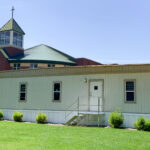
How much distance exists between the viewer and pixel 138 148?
30.1 feet

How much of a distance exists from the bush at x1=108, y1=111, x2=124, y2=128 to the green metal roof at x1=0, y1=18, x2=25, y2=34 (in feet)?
66.3

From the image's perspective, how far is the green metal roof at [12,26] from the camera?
1201 inches

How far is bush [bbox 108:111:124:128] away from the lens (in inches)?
574

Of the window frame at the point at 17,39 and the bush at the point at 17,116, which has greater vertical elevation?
Result: the window frame at the point at 17,39

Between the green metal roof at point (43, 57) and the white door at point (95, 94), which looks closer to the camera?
the white door at point (95, 94)

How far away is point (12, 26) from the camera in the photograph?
30.5 metres

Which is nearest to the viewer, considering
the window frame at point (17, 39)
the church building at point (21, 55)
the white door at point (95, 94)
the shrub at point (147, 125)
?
the shrub at point (147, 125)

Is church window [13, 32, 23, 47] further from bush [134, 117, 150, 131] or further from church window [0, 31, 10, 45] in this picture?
bush [134, 117, 150, 131]

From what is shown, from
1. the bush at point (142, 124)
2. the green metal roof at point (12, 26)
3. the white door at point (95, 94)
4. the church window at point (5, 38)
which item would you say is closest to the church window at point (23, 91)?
the white door at point (95, 94)

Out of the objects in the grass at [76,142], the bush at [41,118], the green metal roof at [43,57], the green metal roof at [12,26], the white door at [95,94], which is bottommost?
the grass at [76,142]

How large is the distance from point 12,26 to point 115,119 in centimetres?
2086

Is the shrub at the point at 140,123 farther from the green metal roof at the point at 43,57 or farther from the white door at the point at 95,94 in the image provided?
the green metal roof at the point at 43,57

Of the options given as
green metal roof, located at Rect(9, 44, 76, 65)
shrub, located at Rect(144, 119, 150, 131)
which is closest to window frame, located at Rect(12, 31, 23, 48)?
green metal roof, located at Rect(9, 44, 76, 65)

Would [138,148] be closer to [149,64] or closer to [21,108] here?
[149,64]
